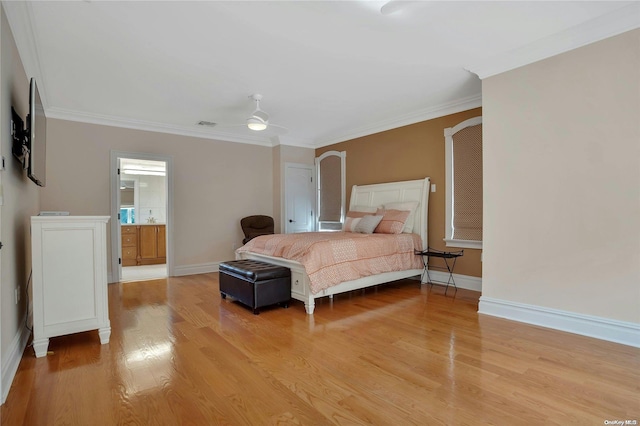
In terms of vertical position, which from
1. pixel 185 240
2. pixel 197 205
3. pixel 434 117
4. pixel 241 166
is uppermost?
pixel 434 117

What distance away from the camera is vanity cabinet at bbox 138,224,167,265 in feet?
22.5

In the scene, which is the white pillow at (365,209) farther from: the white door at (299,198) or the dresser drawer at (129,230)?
the dresser drawer at (129,230)

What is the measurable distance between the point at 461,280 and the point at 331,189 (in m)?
3.18

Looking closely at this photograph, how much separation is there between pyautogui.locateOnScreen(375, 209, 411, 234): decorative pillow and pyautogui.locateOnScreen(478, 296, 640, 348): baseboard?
159 centimetres

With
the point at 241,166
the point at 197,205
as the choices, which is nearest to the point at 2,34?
the point at 197,205

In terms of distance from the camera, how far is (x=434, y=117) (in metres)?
A: 4.83

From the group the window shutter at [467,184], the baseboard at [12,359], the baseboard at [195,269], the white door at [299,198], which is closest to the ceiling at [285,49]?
the window shutter at [467,184]

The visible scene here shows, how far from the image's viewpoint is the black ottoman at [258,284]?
3.40 meters

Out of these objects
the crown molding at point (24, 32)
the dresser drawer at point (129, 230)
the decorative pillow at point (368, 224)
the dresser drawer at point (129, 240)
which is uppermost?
the crown molding at point (24, 32)

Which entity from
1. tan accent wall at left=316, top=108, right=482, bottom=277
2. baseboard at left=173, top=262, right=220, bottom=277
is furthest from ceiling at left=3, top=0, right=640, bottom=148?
baseboard at left=173, top=262, right=220, bottom=277

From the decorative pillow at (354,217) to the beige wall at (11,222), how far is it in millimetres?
3900

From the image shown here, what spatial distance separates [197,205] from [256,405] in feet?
15.2

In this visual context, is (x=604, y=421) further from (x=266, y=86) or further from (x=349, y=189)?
(x=349, y=189)

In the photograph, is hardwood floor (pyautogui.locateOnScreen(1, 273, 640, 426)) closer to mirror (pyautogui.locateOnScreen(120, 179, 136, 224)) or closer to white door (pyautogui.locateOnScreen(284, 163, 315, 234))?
white door (pyautogui.locateOnScreen(284, 163, 315, 234))
